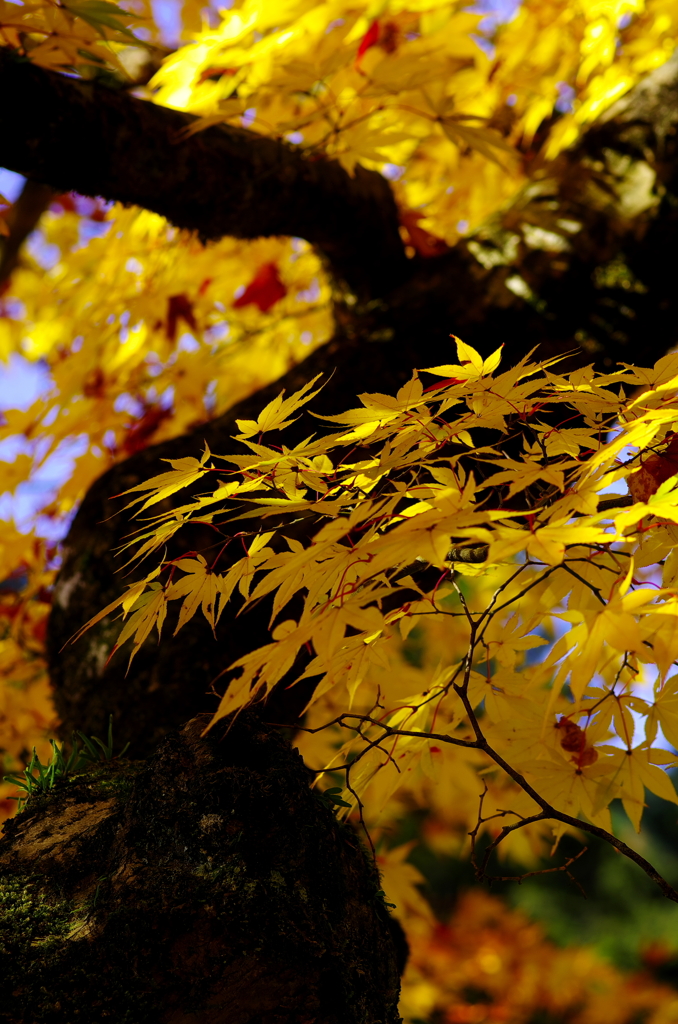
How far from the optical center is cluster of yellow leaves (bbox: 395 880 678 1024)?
3488mm

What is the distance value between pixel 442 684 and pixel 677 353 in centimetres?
41

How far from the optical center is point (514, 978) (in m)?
3.82

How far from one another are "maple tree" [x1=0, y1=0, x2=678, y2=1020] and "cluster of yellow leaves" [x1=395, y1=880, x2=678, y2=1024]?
2.19 m

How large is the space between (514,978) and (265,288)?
401cm

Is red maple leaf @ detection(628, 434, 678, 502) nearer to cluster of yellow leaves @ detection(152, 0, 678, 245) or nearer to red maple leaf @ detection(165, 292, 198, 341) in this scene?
cluster of yellow leaves @ detection(152, 0, 678, 245)

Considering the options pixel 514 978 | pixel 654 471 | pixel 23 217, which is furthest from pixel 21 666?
pixel 514 978

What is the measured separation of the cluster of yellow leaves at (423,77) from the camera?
115cm

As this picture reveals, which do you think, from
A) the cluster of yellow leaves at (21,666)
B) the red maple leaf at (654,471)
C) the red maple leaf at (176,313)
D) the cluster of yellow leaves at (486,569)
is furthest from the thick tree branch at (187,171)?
the red maple leaf at (654,471)

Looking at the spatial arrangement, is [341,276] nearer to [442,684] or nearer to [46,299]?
[46,299]

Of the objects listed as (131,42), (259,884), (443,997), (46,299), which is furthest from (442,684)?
(443,997)

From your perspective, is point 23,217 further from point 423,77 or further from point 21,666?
point 423,77

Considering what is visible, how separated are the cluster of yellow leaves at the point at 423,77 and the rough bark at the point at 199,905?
0.94 metres

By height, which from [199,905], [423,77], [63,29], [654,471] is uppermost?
[63,29]

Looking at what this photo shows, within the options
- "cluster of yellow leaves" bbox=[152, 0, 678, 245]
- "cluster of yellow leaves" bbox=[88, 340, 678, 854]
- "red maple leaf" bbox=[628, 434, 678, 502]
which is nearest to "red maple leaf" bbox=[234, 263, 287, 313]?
"cluster of yellow leaves" bbox=[152, 0, 678, 245]
